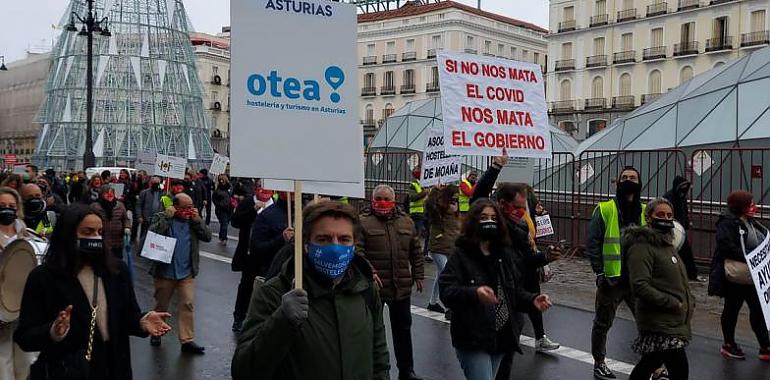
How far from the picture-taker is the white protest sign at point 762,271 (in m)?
6.00

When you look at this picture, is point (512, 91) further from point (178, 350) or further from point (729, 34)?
point (729, 34)

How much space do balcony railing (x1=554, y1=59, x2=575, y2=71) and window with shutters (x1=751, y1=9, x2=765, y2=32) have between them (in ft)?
43.8

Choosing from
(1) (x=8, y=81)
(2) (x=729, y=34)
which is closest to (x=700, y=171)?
(2) (x=729, y=34)

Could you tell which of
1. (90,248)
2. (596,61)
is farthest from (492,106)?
(596,61)

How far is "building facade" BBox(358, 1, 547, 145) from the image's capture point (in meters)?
66.9

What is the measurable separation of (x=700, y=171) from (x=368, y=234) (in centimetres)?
864

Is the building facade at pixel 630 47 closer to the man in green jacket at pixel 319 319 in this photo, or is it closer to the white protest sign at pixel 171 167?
the white protest sign at pixel 171 167

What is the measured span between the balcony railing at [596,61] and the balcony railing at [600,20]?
235 cm

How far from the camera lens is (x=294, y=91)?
325cm

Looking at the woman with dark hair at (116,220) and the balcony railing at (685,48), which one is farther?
the balcony railing at (685,48)

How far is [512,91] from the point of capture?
306 inches

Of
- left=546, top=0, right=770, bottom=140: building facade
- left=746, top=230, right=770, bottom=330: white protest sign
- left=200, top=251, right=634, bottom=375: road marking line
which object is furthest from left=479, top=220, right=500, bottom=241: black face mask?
left=546, top=0, right=770, bottom=140: building facade

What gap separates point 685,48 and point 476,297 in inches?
2033

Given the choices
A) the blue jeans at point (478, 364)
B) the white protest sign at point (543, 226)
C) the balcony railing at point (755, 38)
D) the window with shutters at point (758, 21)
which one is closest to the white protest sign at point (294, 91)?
the blue jeans at point (478, 364)
